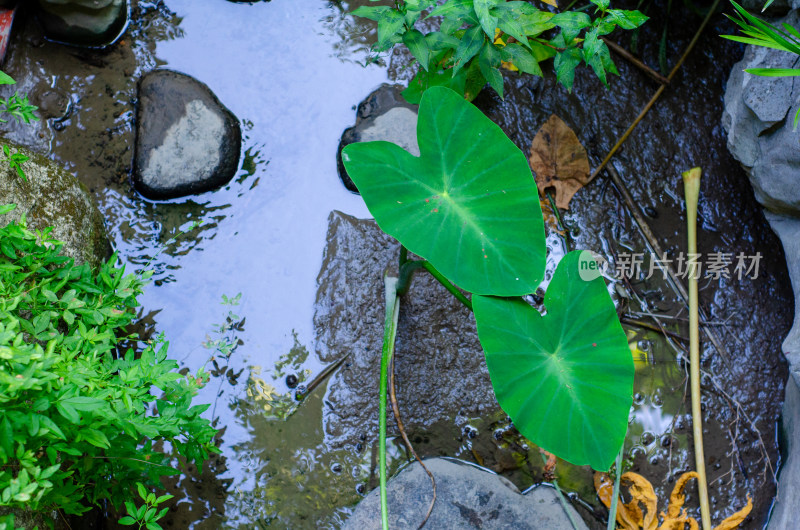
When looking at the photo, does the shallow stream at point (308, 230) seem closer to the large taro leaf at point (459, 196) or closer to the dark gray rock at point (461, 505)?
the dark gray rock at point (461, 505)

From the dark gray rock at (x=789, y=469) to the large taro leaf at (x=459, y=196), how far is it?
1198 mm

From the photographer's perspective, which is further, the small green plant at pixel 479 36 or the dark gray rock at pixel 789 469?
the dark gray rock at pixel 789 469

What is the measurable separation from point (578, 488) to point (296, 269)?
1192 millimetres

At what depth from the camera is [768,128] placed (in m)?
1.94

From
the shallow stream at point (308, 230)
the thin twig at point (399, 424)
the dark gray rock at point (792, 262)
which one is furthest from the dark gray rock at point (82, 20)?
the dark gray rock at point (792, 262)

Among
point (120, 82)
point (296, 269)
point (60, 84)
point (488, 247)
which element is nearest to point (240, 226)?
point (296, 269)

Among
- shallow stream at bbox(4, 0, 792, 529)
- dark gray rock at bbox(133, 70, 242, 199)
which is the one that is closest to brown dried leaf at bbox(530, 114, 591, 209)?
shallow stream at bbox(4, 0, 792, 529)

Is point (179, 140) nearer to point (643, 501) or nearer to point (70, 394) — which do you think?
point (70, 394)

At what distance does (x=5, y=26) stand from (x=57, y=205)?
85cm

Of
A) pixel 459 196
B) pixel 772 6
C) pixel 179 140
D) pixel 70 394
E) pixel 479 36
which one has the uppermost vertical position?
pixel 772 6

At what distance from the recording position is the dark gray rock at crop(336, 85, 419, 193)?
2.09m

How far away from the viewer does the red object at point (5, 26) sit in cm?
207

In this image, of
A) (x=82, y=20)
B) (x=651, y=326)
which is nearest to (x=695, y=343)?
(x=651, y=326)

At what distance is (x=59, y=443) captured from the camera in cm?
111
